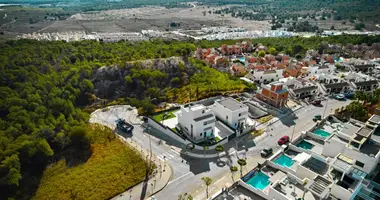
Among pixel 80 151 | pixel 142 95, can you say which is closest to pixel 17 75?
pixel 142 95

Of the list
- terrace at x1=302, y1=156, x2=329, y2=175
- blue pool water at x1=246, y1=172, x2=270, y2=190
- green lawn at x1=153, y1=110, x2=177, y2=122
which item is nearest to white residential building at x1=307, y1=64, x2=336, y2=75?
green lawn at x1=153, y1=110, x2=177, y2=122

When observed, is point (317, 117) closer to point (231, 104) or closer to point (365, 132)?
point (365, 132)

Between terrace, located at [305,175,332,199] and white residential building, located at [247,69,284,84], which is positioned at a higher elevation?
terrace, located at [305,175,332,199]

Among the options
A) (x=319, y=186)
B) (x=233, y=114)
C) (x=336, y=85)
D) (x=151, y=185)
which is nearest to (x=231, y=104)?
(x=233, y=114)

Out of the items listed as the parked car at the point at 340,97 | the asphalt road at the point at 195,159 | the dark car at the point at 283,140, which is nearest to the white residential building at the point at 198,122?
the asphalt road at the point at 195,159

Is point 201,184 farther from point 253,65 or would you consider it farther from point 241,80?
point 253,65

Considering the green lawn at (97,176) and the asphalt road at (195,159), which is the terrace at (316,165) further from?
the green lawn at (97,176)

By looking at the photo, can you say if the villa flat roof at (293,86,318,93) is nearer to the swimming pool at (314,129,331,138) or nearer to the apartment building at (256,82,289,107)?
the apartment building at (256,82,289,107)
